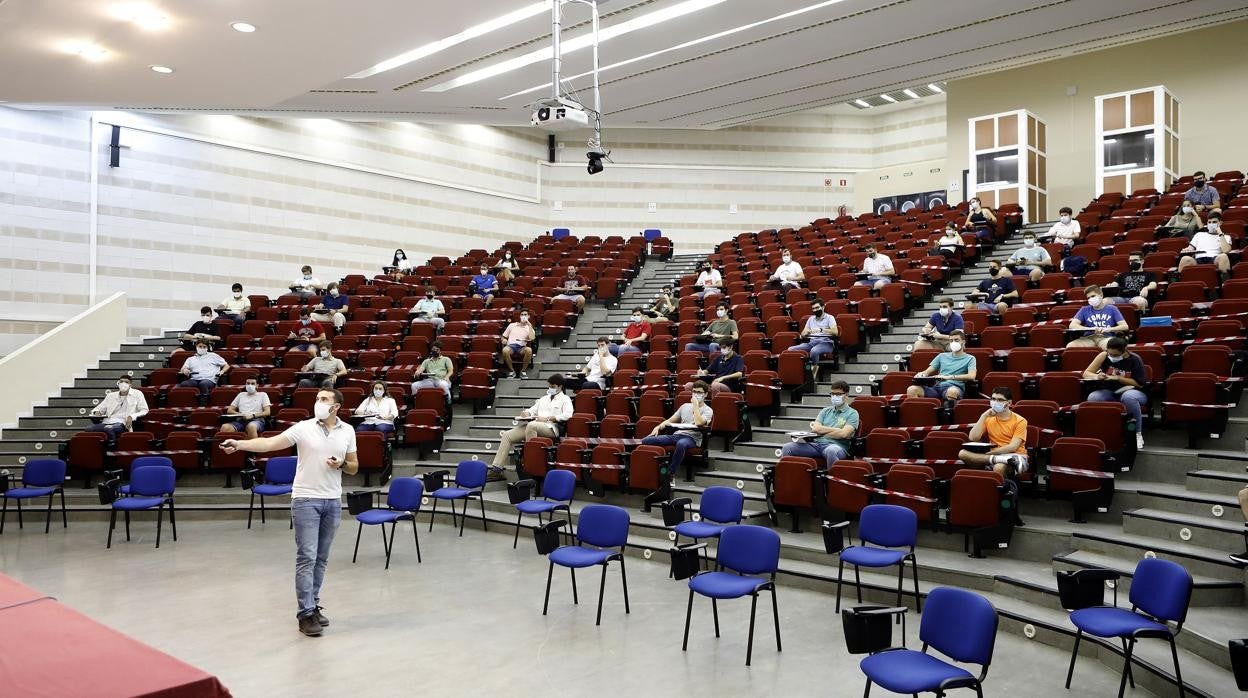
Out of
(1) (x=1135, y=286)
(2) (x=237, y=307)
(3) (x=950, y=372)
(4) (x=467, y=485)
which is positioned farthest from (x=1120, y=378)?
(2) (x=237, y=307)

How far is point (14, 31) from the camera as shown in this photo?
8.18 metres

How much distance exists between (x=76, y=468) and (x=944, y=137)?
18.9 metres

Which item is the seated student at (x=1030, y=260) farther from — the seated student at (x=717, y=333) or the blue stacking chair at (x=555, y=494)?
the blue stacking chair at (x=555, y=494)

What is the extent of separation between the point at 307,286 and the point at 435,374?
508 centimetres

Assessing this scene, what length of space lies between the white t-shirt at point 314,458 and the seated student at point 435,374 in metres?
5.26

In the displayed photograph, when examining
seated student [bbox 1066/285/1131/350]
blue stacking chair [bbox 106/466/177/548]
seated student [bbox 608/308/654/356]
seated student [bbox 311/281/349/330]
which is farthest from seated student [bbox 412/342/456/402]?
seated student [bbox 1066/285/1131/350]

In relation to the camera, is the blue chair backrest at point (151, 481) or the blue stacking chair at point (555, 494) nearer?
the blue stacking chair at point (555, 494)

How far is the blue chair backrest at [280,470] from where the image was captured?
8562mm

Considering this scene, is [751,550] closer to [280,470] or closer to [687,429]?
[687,429]

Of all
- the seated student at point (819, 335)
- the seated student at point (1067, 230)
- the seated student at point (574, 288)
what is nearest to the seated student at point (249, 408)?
the seated student at point (574, 288)

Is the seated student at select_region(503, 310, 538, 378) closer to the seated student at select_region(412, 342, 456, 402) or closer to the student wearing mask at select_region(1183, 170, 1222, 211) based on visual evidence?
the seated student at select_region(412, 342, 456, 402)

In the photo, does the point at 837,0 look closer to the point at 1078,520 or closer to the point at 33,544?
the point at 1078,520

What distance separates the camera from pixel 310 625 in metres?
5.25

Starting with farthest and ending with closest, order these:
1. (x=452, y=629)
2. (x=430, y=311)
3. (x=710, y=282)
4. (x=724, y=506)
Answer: (x=710, y=282) < (x=430, y=311) < (x=724, y=506) < (x=452, y=629)
